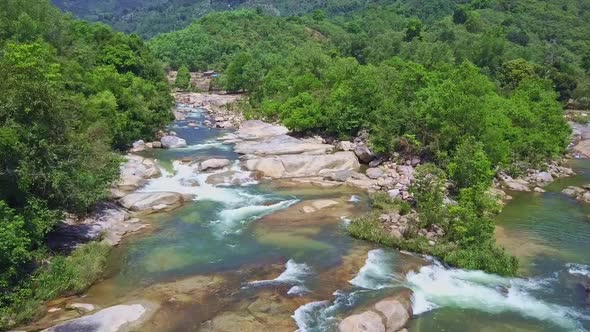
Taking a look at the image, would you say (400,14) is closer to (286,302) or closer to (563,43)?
(563,43)

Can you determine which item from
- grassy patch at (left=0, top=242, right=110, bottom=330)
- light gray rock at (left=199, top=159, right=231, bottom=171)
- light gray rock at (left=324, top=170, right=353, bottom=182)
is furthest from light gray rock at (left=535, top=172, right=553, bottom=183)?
grassy patch at (left=0, top=242, right=110, bottom=330)

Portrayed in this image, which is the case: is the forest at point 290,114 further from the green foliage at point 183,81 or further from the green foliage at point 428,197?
the green foliage at point 183,81

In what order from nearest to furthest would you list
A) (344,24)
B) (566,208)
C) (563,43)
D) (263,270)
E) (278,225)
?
(263,270) < (278,225) < (566,208) < (563,43) < (344,24)

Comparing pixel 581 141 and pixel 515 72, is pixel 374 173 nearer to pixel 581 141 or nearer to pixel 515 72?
pixel 581 141

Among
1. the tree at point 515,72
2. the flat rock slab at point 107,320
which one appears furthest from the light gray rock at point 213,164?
the tree at point 515,72

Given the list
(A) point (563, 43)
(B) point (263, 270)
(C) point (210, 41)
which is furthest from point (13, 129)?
(A) point (563, 43)

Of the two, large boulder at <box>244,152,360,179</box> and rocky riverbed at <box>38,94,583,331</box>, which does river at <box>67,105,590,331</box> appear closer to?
rocky riverbed at <box>38,94,583,331</box>
